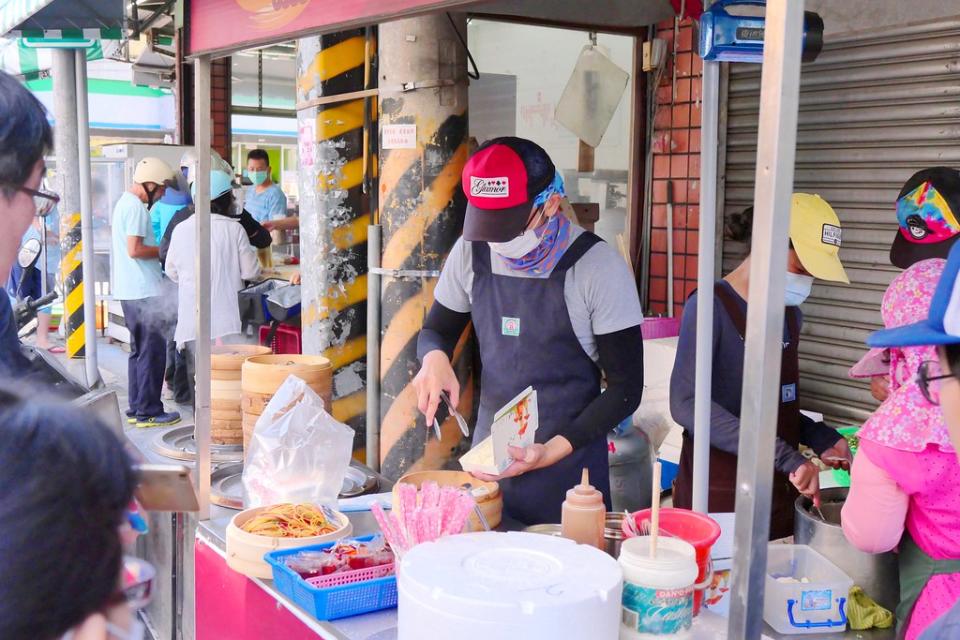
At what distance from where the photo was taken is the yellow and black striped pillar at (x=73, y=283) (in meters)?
7.20

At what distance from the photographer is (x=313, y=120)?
15.4 feet

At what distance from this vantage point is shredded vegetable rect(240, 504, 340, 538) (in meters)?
2.48

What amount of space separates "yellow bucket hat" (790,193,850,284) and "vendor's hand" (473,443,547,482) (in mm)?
1014

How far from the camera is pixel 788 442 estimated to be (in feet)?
10.5

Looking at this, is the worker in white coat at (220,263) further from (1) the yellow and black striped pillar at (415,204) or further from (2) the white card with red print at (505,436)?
(2) the white card with red print at (505,436)

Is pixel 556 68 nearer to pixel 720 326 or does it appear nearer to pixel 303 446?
pixel 720 326

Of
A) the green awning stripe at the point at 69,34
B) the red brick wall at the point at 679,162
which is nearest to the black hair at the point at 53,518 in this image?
the red brick wall at the point at 679,162

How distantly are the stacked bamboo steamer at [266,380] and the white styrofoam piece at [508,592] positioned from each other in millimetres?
1517

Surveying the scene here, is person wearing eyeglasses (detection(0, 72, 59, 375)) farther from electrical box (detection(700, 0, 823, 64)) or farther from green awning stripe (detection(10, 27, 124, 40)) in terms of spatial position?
green awning stripe (detection(10, 27, 124, 40))

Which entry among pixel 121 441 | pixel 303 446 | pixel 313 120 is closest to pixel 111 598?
pixel 121 441

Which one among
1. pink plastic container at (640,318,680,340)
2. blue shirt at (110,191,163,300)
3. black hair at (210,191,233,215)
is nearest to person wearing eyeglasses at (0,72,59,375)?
pink plastic container at (640,318,680,340)

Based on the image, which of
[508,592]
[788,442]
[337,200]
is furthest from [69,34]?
[508,592]

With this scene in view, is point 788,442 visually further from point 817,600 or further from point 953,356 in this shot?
point 953,356

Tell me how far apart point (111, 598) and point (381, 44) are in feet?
10.6
